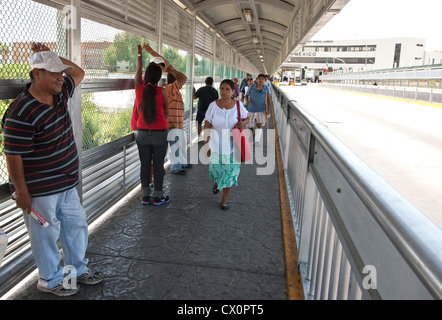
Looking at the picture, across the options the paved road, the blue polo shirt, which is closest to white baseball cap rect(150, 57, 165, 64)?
the paved road

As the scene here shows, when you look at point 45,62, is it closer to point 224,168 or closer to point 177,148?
point 224,168

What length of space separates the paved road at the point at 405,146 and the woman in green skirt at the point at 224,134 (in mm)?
2248

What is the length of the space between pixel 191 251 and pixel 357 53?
416 ft

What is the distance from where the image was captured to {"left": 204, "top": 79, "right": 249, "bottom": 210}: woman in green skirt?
539 cm

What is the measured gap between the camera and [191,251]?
163 inches

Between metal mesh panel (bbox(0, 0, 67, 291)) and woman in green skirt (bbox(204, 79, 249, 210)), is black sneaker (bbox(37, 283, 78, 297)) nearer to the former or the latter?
metal mesh panel (bbox(0, 0, 67, 291))

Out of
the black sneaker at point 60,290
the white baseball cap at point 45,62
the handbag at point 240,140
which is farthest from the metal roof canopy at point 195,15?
the black sneaker at point 60,290

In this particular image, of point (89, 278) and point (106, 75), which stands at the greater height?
point (106, 75)

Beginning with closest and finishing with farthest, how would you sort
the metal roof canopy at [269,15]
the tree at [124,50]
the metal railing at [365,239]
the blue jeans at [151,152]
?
the metal railing at [365,239]
the tree at [124,50]
the blue jeans at [151,152]
the metal roof canopy at [269,15]

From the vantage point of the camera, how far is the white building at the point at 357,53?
4213 inches

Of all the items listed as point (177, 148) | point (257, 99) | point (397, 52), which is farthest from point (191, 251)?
point (397, 52)

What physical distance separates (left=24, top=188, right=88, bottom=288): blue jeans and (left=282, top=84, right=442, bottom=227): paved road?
109 inches

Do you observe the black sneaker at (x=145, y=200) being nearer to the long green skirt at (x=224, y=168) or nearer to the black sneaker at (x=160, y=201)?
the black sneaker at (x=160, y=201)

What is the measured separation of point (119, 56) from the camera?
543 cm
